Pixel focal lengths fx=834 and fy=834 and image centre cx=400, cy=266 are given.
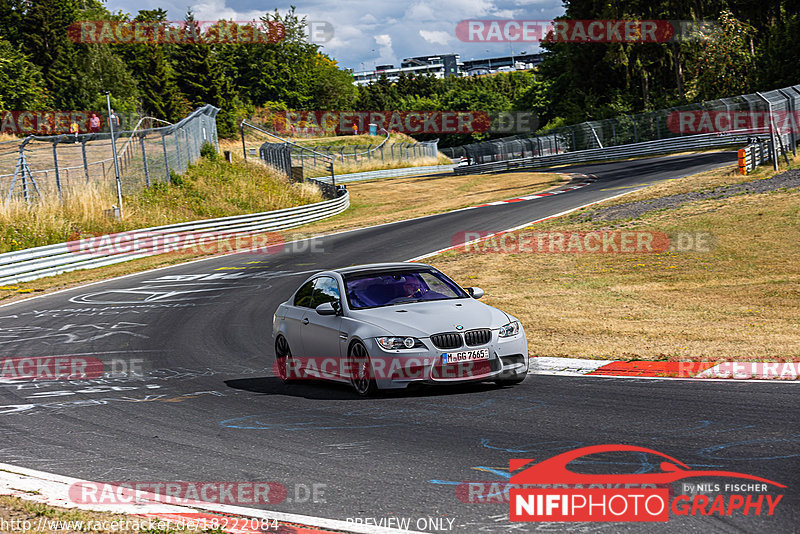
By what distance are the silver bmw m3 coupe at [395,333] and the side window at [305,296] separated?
15 mm

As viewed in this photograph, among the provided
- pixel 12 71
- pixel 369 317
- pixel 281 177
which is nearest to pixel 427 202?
pixel 281 177

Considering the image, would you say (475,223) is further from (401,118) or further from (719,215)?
(401,118)

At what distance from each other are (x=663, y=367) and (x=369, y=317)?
11.8ft

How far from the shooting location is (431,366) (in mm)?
8641

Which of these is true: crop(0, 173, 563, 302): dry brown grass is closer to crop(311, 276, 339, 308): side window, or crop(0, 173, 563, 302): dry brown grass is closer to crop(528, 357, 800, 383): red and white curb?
crop(311, 276, 339, 308): side window

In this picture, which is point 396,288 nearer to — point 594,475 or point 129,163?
point 594,475

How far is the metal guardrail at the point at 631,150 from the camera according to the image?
2074 inches

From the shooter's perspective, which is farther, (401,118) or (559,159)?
(401,118)

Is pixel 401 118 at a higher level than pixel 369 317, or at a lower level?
higher

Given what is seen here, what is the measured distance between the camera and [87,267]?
26672 millimetres

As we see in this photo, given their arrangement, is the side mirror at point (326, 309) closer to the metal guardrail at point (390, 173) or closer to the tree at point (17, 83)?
the metal guardrail at point (390, 173)

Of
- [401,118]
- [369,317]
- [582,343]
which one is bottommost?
[582,343]

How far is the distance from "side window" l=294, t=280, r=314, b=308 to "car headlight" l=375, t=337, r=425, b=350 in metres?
2.19

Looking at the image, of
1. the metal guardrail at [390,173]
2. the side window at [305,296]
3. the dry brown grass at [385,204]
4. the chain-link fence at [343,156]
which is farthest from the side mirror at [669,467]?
the metal guardrail at [390,173]
